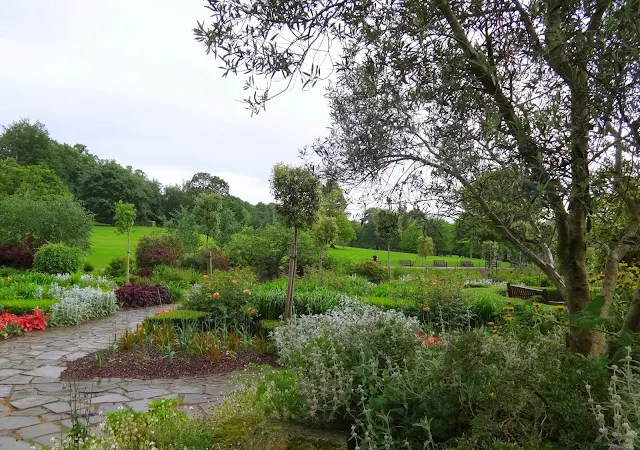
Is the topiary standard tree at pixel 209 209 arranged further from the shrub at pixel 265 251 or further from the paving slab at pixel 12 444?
the paving slab at pixel 12 444

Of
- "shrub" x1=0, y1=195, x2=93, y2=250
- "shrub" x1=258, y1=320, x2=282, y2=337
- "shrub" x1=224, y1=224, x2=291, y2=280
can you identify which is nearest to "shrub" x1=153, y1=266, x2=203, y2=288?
"shrub" x1=224, y1=224, x2=291, y2=280

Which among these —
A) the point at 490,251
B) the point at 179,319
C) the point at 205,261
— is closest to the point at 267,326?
the point at 179,319

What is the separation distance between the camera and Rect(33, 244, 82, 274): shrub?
15.2 m

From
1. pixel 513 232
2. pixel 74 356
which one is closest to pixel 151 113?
pixel 74 356

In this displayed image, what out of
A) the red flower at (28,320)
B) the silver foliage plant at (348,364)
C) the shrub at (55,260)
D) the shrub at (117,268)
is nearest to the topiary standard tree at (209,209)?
the shrub at (55,260)

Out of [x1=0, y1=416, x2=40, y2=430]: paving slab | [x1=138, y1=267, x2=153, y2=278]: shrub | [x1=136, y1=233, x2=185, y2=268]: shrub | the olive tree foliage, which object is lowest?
[x1=0, y1=416, x2=40, y2=430]: paving slab

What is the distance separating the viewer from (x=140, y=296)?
41.2 ft

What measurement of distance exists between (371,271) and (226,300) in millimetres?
12475

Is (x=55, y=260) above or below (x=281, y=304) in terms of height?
above

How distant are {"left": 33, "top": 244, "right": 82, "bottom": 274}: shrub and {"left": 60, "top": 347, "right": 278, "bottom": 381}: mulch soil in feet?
34.2

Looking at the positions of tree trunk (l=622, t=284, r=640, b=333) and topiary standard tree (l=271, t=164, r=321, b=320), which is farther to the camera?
topiary standard tree (l=271, t=164, r=321, b=320)

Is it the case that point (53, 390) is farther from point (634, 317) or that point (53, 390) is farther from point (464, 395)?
point (634, 317)

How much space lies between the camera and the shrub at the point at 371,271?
65.5ft

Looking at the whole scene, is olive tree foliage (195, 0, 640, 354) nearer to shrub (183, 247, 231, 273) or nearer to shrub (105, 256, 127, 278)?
shrub (183, 247, 231, 273)
